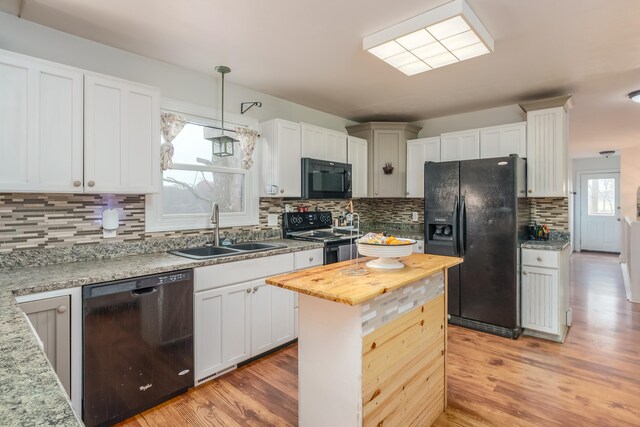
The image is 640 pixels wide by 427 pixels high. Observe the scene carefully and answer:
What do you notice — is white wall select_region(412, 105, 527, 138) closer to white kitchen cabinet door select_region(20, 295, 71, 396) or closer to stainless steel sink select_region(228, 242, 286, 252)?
stainless steel sink select_region(228, 242, 286, 252)

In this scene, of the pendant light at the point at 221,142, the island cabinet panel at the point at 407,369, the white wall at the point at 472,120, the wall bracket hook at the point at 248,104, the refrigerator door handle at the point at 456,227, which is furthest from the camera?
the white wall at the point at 472,120

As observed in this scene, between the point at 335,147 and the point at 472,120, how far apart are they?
1.77 meters

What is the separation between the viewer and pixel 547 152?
3.44m

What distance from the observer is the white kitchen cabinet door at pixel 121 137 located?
216 cm

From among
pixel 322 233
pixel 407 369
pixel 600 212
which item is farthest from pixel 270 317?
pixel 600 212

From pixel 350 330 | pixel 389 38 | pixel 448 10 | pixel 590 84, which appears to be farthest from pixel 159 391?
pixel 590 84

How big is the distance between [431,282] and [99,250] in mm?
2214

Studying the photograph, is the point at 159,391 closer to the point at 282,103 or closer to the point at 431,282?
the point at 431,282

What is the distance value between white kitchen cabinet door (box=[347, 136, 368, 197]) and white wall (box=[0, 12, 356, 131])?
31.7 inches

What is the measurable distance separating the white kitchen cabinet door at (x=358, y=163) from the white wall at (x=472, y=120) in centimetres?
95

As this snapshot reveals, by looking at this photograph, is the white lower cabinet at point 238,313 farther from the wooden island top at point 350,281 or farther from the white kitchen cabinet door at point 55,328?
the wooden island top at point 350,281

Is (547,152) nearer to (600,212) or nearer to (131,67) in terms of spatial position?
(131,67)

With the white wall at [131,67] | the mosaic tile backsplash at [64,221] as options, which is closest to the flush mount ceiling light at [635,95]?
the white wall at [131,67]

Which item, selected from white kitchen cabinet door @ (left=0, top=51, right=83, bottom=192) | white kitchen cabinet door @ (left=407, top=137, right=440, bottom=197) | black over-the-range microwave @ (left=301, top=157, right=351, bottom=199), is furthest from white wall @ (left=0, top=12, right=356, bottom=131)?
white kitchen cabinet door @ (left=407, top=137, right=440, bottom=197)
